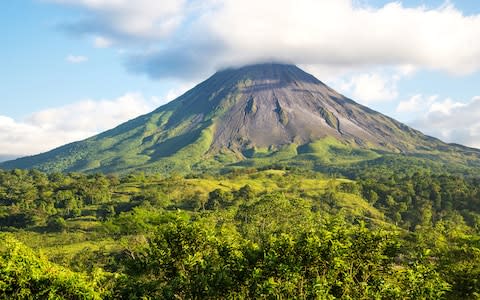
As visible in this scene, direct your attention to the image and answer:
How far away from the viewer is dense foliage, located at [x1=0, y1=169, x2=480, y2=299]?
20.9 metres

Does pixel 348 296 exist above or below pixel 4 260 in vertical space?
below

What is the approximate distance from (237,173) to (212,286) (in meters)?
143

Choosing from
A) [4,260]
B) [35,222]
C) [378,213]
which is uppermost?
[4,260]

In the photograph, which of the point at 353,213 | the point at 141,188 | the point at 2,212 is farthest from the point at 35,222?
the point at 353,213

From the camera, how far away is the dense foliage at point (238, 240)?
68.5ft

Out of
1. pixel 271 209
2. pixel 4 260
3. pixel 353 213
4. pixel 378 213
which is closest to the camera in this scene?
pixel 4 260

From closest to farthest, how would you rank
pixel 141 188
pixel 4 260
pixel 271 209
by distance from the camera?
pixel 4 260, pixel 271 209, pixel 141 188

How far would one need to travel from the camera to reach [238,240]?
31.8 metres

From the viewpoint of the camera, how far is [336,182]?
463 ft

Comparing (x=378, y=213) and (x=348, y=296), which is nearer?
(x=348, y=296)

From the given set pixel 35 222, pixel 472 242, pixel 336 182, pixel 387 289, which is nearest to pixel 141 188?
pixel 35 222

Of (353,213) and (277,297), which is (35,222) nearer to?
(353,213)

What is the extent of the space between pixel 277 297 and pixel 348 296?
3020 mm

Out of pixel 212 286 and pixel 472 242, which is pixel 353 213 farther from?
pixel 212 286
